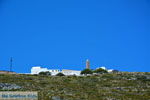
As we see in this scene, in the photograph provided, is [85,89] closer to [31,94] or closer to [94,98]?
[94,98]

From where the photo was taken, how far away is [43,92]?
43312 millimetres

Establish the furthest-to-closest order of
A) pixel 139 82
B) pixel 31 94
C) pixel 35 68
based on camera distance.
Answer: pixel 35 68, pixel 139 82, pixel 31 94

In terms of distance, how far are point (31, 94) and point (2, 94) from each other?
3094 mm

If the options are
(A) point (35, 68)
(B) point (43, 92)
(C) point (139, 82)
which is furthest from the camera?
(A) point (35, 68)

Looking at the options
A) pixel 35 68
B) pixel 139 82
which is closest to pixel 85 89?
pixel 139 82

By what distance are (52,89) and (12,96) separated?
1663cm

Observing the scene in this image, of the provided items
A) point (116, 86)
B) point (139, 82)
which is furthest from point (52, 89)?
point (139, 82)

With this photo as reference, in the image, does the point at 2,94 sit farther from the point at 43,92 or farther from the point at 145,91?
the point at 145,91

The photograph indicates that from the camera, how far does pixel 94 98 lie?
40.6 m

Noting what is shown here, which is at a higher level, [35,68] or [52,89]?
[35,68]

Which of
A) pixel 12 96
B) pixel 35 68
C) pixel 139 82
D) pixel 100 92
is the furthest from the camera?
pixel 35 68

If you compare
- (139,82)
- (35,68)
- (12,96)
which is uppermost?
(35,68)

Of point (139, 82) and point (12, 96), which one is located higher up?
point (139, 82)

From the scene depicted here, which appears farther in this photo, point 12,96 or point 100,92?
point 100,92
